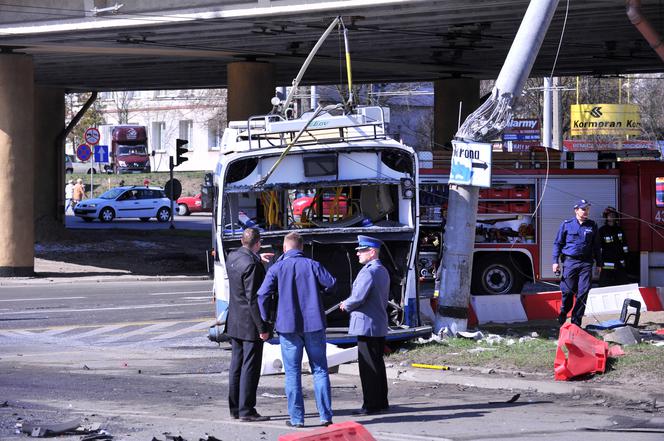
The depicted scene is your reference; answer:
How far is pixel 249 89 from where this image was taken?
98.3 ft

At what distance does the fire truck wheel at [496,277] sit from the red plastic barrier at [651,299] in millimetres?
4725

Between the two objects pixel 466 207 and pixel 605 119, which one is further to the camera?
pixel 605 119

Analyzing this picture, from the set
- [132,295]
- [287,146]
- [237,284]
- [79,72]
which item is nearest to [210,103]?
[79,72]

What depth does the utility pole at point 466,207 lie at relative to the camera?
49.6 ft

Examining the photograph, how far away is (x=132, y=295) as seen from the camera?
24.0 m

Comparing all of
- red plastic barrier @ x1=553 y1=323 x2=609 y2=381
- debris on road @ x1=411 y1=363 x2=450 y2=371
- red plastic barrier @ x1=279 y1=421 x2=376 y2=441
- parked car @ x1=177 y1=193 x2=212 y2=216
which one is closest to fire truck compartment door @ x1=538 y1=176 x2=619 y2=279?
debris on road @ x1=411 y1=363 x2=450 y2=371

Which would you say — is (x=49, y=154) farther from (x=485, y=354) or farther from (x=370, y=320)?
(x=370, y=320)

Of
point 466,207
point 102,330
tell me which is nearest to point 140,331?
point 102,330

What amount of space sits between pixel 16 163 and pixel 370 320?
59.5 ft

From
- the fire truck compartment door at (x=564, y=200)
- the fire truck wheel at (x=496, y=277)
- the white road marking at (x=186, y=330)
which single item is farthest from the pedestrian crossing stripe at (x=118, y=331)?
the fire truck compartment door at (x=564, y=200)

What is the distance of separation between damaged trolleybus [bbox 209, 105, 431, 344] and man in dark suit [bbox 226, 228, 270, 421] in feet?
11.6

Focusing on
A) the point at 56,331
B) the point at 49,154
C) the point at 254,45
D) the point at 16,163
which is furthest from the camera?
the point at 49,154

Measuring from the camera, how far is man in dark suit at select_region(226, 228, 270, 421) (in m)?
10.5

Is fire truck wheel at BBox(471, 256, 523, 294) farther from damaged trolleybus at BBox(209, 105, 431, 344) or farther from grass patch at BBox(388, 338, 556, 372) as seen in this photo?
grass patch at BBox(388, 338, 556, 372)
